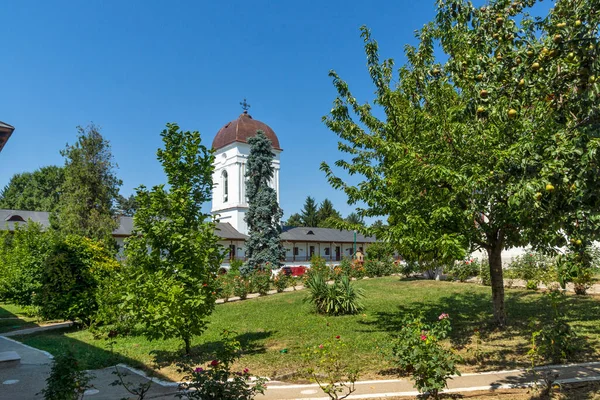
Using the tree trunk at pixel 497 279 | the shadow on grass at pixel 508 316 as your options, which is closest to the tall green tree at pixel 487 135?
the tree trunk at pixel 497 279

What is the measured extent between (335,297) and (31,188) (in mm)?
59908

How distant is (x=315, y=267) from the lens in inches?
987

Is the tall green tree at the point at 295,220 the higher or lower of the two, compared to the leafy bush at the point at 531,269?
higher

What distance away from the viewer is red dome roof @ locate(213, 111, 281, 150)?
42.9 meters

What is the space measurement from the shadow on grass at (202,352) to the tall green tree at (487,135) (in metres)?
3.57

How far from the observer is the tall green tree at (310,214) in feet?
232

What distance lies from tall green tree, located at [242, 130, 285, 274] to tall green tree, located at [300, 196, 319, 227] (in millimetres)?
34693

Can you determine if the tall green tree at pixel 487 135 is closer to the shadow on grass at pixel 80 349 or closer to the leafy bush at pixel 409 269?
the shadow on grass at pixel 80 349

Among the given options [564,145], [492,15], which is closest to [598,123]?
[564,145]

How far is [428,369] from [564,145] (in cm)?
294

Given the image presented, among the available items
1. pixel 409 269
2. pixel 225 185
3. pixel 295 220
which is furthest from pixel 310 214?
pixel 409 269

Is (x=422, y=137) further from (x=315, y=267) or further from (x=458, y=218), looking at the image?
(x=315, y=267)

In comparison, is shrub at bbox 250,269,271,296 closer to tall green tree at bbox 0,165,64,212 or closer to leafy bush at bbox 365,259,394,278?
leafy bush at bbox 365,259,394,278

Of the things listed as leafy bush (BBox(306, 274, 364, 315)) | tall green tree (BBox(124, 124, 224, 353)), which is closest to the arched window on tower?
leafy bush (BBox(306, 274, 364, 315))
